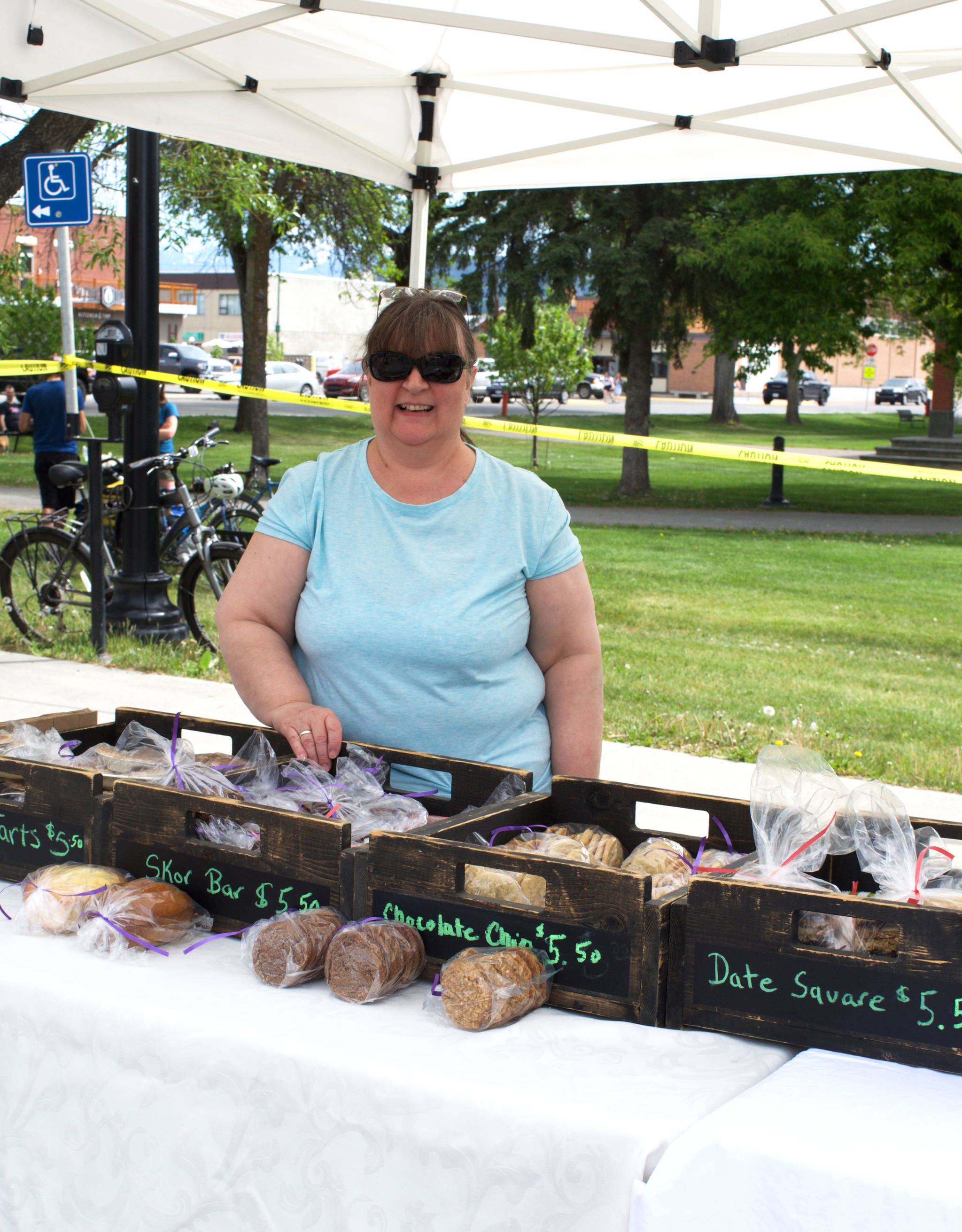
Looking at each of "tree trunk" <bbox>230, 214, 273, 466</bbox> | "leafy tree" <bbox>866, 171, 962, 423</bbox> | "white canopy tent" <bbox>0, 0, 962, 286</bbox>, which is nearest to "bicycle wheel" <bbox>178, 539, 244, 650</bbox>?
"white canopy tent" <bbox>0, 0, 962, 286</bbox>

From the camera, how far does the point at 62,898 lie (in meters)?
1.81

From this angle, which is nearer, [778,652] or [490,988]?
[490,988]

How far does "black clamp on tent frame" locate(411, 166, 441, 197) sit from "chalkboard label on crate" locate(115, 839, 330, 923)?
405 centimetres

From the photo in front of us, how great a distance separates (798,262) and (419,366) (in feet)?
53.9

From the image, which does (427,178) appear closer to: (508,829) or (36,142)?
(508,829)

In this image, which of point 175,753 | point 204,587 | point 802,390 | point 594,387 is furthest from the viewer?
point 802,390

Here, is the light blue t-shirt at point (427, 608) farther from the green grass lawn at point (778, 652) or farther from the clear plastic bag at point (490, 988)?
the green grass lawn at point (778, 652)

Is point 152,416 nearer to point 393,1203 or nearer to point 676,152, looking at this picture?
point 676,152

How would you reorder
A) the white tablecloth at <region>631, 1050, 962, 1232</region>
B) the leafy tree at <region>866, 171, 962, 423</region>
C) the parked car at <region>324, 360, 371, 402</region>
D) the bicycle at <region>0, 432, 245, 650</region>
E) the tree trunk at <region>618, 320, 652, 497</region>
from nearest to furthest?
1. the white tablecloth at <region>631, 1050, 962, 1232</region>
2. the bicycle at <region>0, 432, 245, 650</region>
3. the leafy tree at <region>866, 171, 962, 423</region>
4. the tree trunk at <region>618, 320, 652, 497</region>
5. the parked car at <region>324, 360, 371, 402</region>

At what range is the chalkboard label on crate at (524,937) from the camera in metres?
1.59

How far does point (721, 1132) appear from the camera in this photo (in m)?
1.30

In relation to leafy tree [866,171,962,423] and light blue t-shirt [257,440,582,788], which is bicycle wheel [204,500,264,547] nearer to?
light blue t-shirt [257,440,582,788]

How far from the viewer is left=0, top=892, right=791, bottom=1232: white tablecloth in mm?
1357

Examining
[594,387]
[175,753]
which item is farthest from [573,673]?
[594,387]
